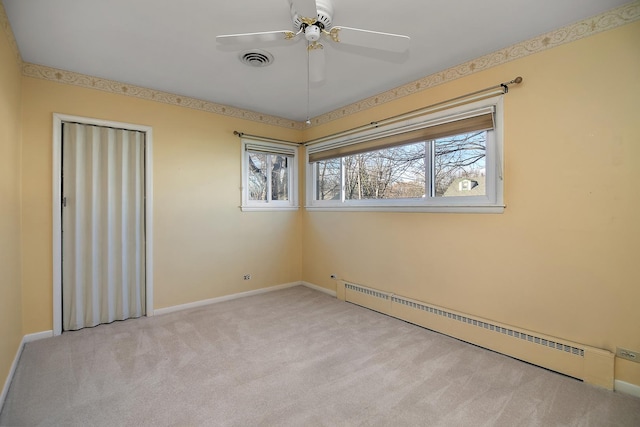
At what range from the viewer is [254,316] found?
3.37 m

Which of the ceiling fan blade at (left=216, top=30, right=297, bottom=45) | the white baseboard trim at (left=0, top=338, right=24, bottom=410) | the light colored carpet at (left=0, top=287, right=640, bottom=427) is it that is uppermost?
the ceiling fan blade at (left=216, top=30, right=297, bottom=45)

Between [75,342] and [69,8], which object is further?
[75,342]

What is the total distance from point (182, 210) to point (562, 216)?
3719mm

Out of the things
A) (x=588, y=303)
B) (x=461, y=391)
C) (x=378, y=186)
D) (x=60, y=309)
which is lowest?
(x=461, y=391)

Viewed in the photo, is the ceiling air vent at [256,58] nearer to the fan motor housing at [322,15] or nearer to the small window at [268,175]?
the fan motor housing at [322,15]

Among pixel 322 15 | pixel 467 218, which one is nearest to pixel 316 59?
Result: pixel 322 15

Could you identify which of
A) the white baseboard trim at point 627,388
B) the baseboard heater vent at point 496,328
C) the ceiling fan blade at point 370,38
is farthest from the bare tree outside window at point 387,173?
the white baseboard trim at point 627,388

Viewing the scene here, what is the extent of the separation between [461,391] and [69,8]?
364 centimetres

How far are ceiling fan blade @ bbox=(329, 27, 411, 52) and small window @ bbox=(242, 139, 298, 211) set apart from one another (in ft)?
8.20

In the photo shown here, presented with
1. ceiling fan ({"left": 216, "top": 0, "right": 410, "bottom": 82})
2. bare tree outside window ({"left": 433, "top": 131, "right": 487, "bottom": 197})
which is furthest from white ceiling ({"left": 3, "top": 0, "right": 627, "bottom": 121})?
bare tree outside window ({"left": 433, "top": 131, "right": 487, "bottom": 197})

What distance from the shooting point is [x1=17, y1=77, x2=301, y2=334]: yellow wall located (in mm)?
2770

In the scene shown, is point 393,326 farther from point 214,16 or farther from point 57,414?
point 214,16

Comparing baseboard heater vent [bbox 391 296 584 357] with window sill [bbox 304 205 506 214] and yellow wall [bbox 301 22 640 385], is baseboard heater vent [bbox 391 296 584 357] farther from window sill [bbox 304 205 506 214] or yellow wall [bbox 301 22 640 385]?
window sill [bbox 304 205 506 214]

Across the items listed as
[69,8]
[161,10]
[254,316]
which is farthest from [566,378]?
[69,8]
